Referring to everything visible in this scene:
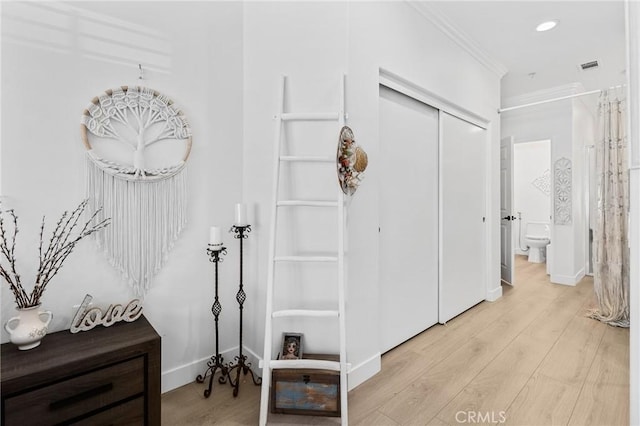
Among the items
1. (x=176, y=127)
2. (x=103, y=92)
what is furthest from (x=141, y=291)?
(x=103, y=92)

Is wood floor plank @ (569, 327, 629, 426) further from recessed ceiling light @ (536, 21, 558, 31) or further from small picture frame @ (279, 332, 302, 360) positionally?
recessed ceiling light @ (536, 21, 558, 31)

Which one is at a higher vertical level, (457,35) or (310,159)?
(457,35)

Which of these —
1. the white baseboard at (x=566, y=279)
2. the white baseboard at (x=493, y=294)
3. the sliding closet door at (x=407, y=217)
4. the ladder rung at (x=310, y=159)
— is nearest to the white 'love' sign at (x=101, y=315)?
the ladder rung at (x=310, y=159)

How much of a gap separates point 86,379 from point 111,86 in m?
1.42

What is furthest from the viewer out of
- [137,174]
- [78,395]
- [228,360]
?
[228,360]

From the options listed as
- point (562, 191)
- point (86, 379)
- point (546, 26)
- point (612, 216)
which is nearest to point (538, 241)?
point (562, 191)

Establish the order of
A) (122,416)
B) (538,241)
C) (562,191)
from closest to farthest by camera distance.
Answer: (122,416)
(562,191)
(538,241)

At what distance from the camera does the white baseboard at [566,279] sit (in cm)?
407

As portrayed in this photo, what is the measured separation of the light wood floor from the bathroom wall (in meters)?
3.77

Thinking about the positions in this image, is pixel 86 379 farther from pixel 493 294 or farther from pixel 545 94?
pixel 545 94

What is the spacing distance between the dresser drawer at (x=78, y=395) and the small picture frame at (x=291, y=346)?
70 centimetres

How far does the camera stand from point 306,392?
5.20ft

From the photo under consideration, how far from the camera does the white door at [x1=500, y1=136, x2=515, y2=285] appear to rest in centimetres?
406

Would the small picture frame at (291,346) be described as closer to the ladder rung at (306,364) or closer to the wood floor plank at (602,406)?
the ladder rung at (306,364)
